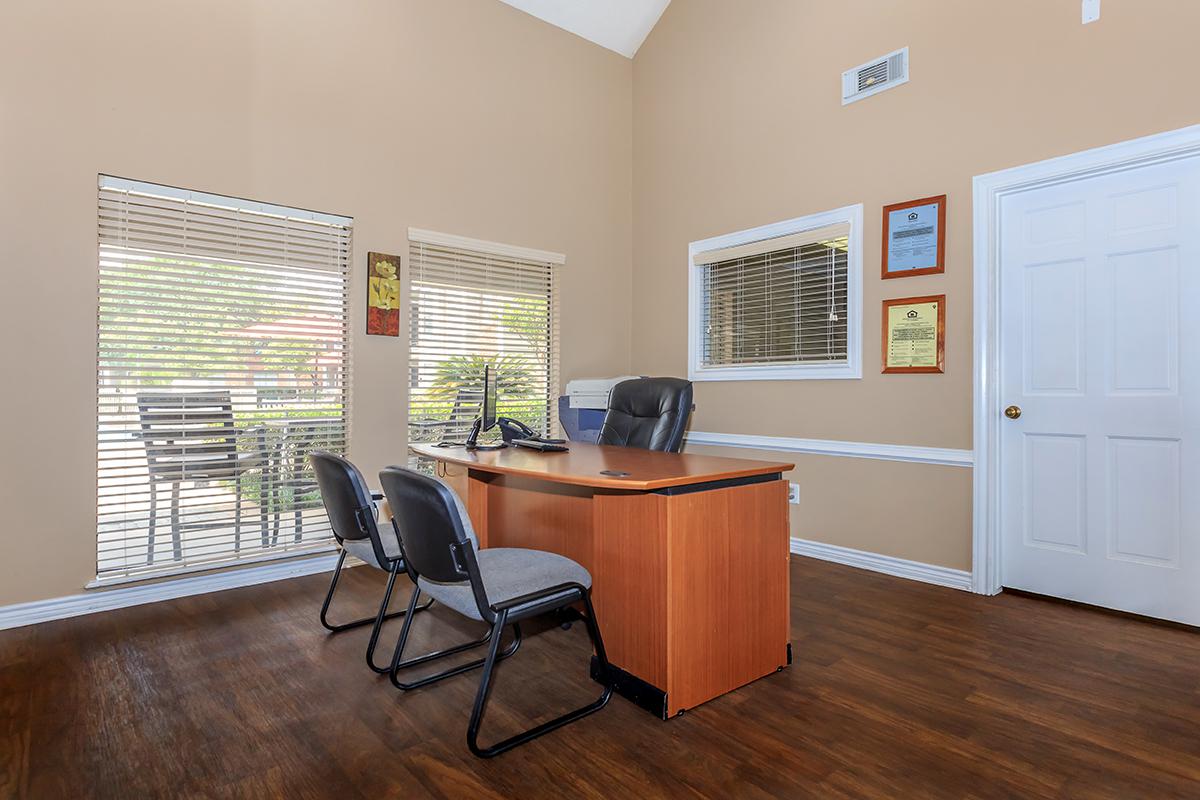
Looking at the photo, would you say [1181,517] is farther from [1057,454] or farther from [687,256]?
[687,256]

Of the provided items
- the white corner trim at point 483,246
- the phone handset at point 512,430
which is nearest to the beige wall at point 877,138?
the white corner trim at point 483,246

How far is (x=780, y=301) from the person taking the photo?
13.7ft

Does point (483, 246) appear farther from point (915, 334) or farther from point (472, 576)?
point (472, 576)

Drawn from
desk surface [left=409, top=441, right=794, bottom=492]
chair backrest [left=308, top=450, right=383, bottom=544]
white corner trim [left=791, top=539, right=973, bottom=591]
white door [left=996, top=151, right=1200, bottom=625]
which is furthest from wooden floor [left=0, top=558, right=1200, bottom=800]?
desk surface [left=409, top=441, right=794, bottom=492]

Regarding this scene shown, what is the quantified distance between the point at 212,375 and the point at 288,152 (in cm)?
135

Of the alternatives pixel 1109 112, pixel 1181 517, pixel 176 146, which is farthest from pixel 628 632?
pixel 176 146

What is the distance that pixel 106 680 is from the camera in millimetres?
2316

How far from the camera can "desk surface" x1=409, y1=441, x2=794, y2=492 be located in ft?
6.47

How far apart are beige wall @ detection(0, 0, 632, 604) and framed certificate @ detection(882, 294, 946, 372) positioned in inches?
86.9

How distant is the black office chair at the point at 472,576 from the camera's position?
1719mm

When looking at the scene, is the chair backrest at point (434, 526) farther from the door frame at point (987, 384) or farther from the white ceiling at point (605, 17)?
the white ceiling at point (605, 17)

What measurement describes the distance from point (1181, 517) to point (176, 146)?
5157 millimetres

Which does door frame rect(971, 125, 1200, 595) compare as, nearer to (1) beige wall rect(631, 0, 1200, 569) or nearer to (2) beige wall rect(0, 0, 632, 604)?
(1) beige wall rect(631, 0, 1200, 569)

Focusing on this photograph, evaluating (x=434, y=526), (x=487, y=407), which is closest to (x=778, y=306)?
(x=487, y=407)
